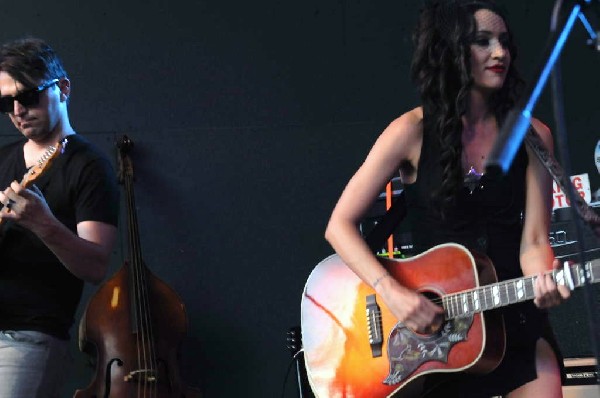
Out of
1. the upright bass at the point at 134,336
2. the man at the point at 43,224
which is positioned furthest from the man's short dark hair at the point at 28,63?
the upright bass at the point at 134,336

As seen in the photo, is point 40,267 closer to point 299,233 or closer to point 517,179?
point 517,179

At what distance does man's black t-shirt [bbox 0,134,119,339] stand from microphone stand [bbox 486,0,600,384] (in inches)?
64.5

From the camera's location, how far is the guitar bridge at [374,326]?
275 centimetres

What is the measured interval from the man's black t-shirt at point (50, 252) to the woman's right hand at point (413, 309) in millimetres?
979

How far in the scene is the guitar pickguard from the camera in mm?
2551

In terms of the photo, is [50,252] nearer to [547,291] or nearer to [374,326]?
[374,326]

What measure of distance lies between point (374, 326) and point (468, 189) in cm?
51

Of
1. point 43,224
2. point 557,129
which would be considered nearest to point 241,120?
point 43,224

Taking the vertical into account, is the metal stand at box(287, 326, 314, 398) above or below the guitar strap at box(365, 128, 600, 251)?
below

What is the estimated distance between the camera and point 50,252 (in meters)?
2.92

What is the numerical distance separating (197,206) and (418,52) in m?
1.95

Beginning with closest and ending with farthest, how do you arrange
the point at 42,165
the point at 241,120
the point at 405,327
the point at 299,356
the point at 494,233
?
the point at 494,233
the point at 405,327
the point at 42,165
the point at 299,356
the point at 241,120

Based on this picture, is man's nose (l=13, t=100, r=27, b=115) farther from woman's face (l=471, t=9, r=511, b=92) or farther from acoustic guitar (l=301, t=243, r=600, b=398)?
woman's face (l=471, t=9, r=511, b=92)

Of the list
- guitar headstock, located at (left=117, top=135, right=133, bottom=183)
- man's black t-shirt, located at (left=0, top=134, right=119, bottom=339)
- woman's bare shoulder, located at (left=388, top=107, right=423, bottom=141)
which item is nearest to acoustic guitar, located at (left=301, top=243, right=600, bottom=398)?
woman's bare shoulder, located at (left=388, top=107, right=423, bottom=141)
